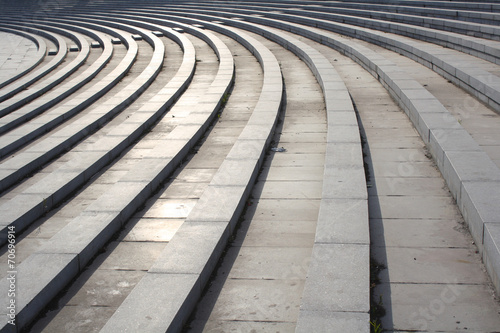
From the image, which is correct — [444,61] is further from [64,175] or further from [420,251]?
[64,175]

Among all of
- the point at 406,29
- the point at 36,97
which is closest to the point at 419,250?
the point at 36,97

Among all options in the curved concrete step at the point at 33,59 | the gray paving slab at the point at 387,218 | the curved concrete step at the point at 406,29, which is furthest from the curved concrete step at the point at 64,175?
the curved concrete step at the point at 406,29

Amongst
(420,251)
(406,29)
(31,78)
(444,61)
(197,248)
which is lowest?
(420,251)

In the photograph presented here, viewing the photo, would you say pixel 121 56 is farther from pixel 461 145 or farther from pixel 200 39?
pixel 461 145

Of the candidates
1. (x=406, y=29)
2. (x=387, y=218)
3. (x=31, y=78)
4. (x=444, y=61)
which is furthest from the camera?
(x=406, y=29)

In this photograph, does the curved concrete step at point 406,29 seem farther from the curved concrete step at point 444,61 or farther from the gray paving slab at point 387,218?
the gray paving slab at point 387,218

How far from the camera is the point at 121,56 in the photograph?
18.1 m

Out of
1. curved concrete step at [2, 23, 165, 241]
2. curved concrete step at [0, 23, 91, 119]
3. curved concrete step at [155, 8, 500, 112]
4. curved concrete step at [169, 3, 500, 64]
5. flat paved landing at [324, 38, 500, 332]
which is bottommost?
flat paved landing at [324, 38, 500, 332]

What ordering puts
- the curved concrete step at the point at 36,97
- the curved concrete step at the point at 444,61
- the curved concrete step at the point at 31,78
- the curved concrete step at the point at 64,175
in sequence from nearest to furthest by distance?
the curved concrete step at the point at 64,175 < the curved concrete step at the point at 444,61 < the curved concrete step at the point at 36,97 < the curved concrete step at the point at 31,78

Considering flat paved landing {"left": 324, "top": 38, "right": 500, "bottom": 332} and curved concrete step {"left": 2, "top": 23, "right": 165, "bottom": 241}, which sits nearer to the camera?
flat paved landing {"left": 324, "top": 38, "right": 500, "bottom": 332}

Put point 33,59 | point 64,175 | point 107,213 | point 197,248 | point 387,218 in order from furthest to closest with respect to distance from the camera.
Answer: point 33,59, point 64,175, point 107,213, point 387,218, point 197,248

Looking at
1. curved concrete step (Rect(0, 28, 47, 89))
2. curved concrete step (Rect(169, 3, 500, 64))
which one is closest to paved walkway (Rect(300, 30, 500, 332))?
curved concrete step (Rect(169, 3, 500, 64))

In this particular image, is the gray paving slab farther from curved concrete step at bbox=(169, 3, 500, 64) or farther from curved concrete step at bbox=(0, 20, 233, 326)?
curved concrete step at bbox=(169, 3, 500, 64)

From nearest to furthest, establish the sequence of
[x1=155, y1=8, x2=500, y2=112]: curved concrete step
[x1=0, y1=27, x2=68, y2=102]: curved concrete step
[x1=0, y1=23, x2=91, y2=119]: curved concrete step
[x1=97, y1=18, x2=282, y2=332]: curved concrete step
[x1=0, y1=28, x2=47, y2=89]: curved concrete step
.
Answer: [x1=97, y1=18, x2=282, y2=332]: curved concrete step
[x1=155, y1=8, x2=500, y2=112]: curved concrete step
[x1=0, y1=23, x2=91, y2=119]: curved concrete step
[x1=0, y1=27, x2=68, y2=102]: curved concrete step
[x1=0, y1=28, x2=47, y2=89]: curved concrete step
